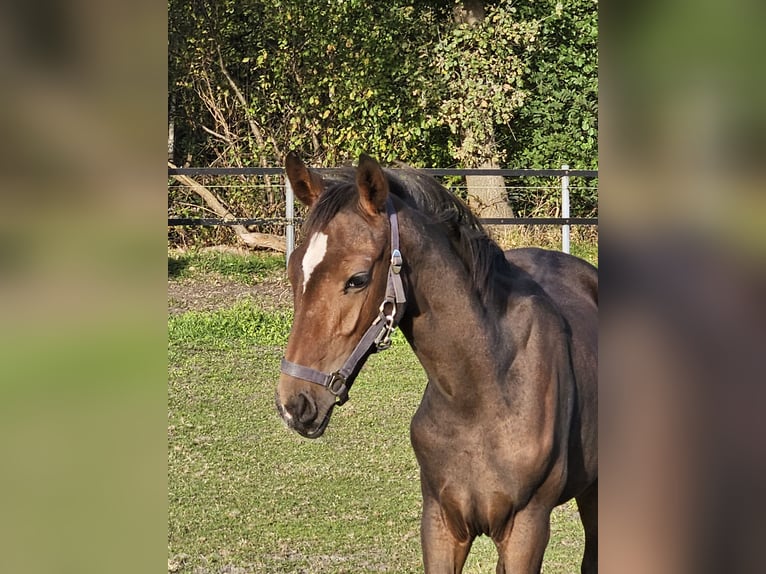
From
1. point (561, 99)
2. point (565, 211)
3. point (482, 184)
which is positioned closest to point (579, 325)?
point (565, 211)

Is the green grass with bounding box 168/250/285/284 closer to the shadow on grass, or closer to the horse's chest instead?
the shadow on grass

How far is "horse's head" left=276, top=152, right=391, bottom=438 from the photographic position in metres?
2.47

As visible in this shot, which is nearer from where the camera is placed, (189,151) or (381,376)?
(381,376)

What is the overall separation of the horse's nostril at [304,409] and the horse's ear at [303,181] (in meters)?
0.67

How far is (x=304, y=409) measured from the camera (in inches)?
97.4

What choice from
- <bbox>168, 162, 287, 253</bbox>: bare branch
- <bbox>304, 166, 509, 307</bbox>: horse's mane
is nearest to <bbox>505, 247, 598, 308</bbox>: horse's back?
<bbox>304, 166, 509, 307</bbox>: horse's mane

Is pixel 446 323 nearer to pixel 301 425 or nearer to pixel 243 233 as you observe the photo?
pixel 301 425
